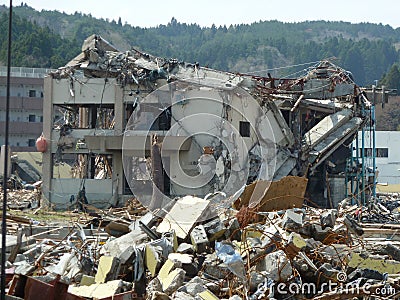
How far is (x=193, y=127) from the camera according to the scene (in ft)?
86.7

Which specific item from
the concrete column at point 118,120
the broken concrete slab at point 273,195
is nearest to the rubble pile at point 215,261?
the broken concrete slab at point 273,195

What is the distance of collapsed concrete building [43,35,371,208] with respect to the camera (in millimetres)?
25562

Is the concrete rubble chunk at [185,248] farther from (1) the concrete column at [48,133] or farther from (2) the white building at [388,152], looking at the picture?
(2) the white building at [388,152]

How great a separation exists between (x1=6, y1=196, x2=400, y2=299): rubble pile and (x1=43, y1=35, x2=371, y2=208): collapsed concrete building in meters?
11.6

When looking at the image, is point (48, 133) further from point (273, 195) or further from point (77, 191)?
point (273, 195)

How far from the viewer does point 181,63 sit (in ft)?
88.7

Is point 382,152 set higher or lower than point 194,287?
higher

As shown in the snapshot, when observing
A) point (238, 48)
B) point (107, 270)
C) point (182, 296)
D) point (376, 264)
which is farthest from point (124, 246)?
point (238, 48)

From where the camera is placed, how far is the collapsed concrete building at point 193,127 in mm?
25562

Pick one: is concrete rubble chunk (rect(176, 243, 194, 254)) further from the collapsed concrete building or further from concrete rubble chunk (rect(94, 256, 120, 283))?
the collapsed concrete building

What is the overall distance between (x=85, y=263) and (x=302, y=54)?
164m

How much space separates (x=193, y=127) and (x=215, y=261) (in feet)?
52.8

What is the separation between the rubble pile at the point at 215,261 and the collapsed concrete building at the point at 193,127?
1156 centimetres

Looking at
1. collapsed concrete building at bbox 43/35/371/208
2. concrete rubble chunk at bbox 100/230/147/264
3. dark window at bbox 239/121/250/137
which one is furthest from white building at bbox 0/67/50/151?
concrete rubble chunk at bbox 100/230/147/264
